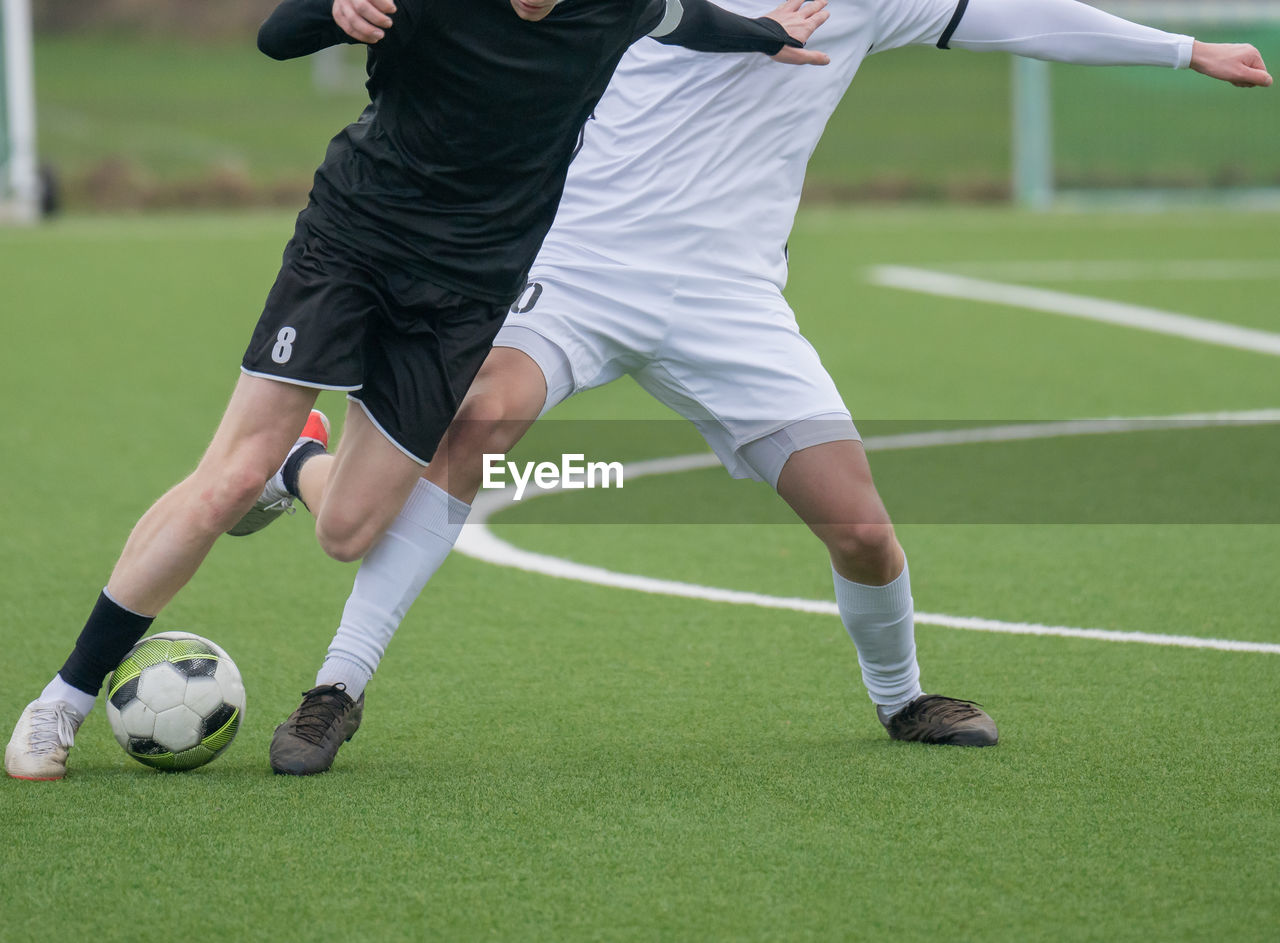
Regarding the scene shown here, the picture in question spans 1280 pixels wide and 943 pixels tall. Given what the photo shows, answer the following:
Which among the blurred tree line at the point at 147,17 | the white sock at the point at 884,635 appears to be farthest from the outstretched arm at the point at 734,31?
the blurred tree line at the point at 147,17

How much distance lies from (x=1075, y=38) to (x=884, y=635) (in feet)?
4.52

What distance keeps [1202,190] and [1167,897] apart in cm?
1801

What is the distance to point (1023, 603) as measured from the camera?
5.25 metres

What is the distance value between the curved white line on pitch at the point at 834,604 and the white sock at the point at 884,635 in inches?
35.9

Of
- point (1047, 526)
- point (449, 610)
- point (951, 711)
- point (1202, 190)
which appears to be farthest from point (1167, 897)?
point (1202, 190)

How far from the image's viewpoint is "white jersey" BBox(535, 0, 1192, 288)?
4.10 metres

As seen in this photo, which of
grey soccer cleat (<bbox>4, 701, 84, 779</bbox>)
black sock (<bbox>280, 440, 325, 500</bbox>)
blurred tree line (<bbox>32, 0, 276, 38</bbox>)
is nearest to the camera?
grey soccer cleat (<bbox>4, 701, 84, 779</bbox>)

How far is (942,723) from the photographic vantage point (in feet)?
13.2

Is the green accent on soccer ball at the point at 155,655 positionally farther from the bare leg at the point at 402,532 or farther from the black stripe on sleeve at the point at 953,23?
the black stripe on sleeve at the point at 953,23

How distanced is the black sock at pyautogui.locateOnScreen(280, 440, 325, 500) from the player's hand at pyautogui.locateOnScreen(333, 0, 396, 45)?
1422 mm

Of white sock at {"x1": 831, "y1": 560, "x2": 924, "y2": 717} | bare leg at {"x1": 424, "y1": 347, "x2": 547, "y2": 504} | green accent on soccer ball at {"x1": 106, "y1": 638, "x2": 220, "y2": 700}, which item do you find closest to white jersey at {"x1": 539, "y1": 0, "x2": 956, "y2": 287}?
bare leg at {"x1": 424, "y1": 347, "x2": 547, "y2": 504}

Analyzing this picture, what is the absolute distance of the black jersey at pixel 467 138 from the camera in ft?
11.6

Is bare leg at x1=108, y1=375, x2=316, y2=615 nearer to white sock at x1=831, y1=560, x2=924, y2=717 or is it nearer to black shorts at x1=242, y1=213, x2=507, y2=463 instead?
black shorts at x1=242, y1=213, x2=507, y2=463

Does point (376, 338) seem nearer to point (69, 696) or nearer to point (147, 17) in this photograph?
point (69, 696)
